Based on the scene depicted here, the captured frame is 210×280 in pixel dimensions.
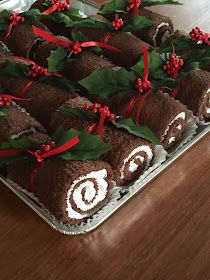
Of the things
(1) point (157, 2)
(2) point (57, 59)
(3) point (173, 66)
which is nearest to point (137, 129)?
(3) point (173, 66)

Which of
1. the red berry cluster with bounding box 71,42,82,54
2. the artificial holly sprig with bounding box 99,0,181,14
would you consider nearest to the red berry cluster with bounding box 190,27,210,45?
the artificial holly sprig with bounding box 99,0,181,14

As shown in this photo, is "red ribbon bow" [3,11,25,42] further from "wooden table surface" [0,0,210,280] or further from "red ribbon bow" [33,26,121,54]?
"wooden table surface" [0,0,210,280]

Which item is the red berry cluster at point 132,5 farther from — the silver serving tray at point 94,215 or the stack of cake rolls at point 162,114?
the silver serving tray at point 94,215

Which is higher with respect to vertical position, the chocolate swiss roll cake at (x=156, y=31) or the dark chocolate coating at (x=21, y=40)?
the chocolate swiss roll cake at (x=156, y=31)

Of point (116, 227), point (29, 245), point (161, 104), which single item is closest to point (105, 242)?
point (116, 227)

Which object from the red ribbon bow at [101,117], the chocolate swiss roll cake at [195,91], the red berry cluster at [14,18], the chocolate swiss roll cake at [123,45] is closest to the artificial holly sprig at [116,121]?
the red ribbon bow at [101,117]

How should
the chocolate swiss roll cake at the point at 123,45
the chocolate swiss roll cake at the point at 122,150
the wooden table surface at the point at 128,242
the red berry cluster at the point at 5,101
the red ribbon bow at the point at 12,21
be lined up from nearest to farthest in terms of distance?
the wooden table surface at the point at 128,242, the chocolate swiss roll cake at the point at 122,150, the red berry cluster at the point at 5,101, the chocolate swiss roll cake at the point at 123,45, the red ribbon bow at the point at 12,21

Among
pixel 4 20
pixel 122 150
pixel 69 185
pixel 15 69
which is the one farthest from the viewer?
pixel 4 20

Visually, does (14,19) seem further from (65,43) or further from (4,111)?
(4,111)
